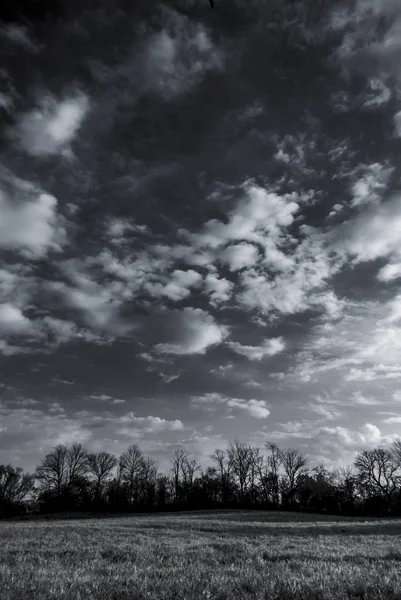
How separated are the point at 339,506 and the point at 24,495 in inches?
3181

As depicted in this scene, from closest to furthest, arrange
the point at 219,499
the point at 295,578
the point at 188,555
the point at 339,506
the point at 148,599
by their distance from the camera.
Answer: the point at 148,599
the point at 295,578
the point at 188,555
the point at 339,506
the point at 219,499

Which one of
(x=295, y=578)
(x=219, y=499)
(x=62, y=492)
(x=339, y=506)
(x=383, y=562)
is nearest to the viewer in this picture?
(x=295, y=578)

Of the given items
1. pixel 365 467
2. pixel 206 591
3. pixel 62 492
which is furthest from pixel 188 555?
pixel 365 467

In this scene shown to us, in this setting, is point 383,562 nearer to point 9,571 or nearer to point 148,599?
point 148,599

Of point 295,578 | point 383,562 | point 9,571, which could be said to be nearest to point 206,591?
point 295,578

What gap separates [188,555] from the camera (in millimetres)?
13180

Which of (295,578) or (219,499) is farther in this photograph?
(219,499)

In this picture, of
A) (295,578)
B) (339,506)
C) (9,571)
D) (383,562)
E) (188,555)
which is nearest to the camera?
(295,578)

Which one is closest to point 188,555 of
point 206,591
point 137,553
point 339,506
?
point 137,553

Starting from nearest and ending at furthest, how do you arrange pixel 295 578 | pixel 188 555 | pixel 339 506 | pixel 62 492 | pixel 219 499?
1. pixel 295 578
2. pixel 188 555
3. pixel 339 506
4. pixel 62 492
5. pixel 219 499

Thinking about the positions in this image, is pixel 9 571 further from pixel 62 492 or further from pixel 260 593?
pixel 62 492

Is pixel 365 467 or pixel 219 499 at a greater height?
pixel 365 467

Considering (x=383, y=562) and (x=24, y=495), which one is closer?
(x=383, y=562)

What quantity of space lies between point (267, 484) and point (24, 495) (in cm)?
6557
